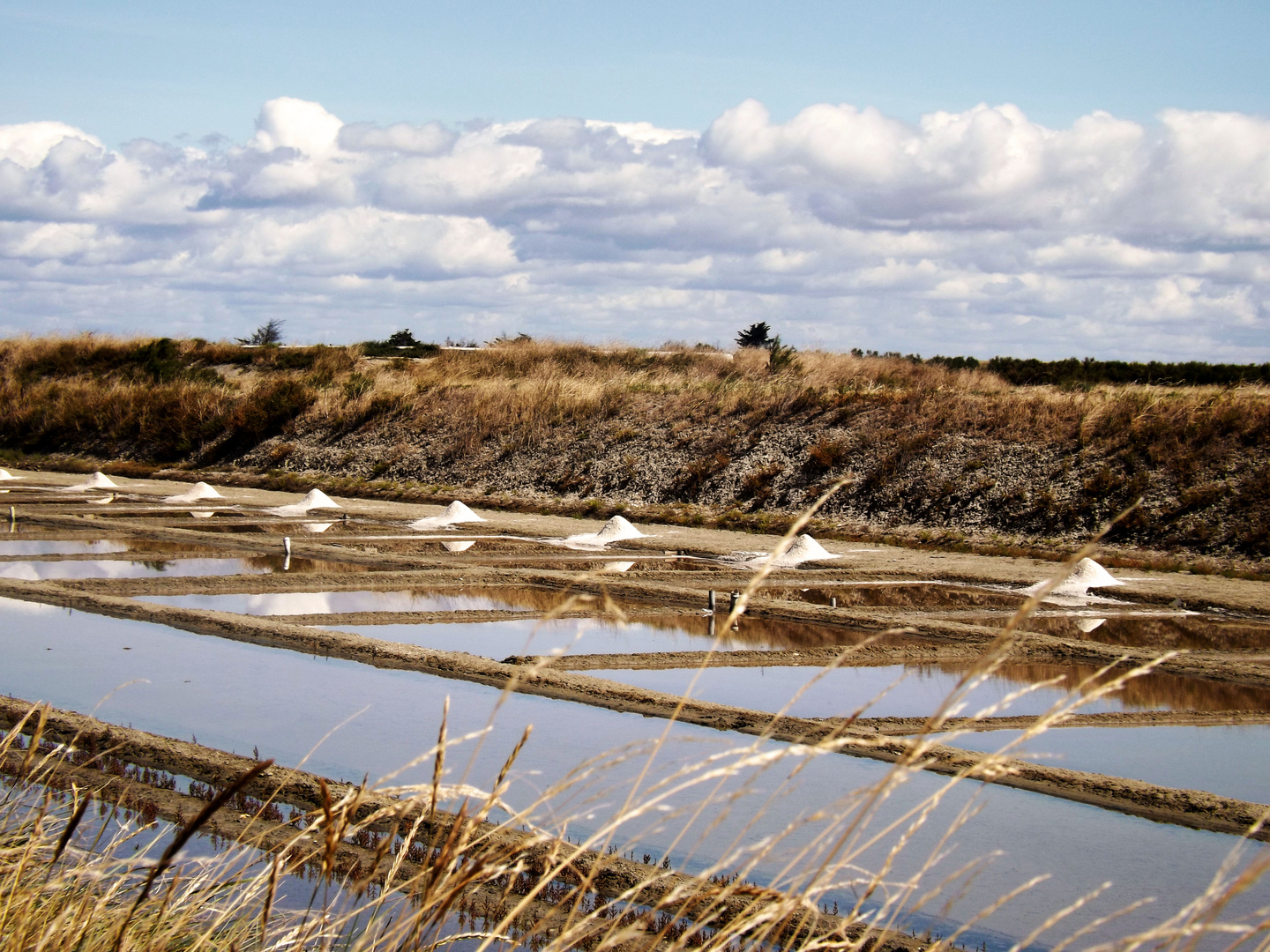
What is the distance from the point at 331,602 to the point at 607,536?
519 cm

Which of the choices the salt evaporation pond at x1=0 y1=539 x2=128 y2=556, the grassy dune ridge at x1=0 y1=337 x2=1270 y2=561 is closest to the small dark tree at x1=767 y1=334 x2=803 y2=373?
the grassy dune ridge at x1=0 y1=337 x2=1270 y2=561

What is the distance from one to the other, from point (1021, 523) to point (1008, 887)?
40.3ft

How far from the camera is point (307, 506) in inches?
707

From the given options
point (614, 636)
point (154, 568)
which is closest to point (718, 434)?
point (154, 568)

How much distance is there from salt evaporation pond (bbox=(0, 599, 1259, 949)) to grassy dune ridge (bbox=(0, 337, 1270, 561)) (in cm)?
1031

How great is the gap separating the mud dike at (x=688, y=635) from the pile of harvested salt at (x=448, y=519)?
0.63ft

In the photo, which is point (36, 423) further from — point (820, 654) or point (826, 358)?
point (820, 654)

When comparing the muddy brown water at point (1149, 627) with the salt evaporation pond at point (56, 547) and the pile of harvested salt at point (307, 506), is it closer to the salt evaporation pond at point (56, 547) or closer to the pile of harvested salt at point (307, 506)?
the salt evaporation pond at point (56, 547)

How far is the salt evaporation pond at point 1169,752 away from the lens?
593cm

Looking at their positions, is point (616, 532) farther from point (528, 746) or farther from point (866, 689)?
point (528, 746)

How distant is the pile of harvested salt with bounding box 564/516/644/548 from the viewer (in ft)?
48.5

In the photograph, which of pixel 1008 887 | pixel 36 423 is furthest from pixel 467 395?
pixel 1008 887

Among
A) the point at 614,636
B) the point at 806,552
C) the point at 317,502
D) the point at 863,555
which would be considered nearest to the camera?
the point at 614,636

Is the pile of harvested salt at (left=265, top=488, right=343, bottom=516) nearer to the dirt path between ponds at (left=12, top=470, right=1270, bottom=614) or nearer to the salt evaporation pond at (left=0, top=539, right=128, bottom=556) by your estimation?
the dirt path between ponds at (left=12, top=470, right=1270, bottom=614)
